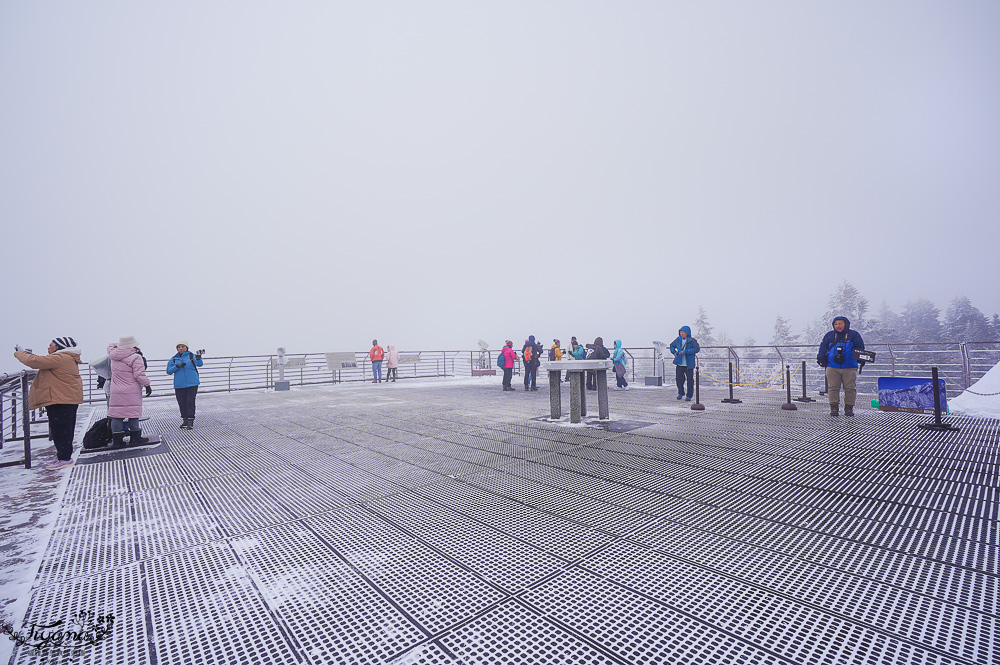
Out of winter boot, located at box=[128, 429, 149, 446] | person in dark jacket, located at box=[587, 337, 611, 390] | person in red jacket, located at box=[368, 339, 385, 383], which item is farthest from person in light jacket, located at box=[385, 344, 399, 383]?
winter boot, located at box=[128, 429, 149, 446]

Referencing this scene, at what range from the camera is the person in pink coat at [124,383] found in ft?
21.0

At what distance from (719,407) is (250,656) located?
9915 millimetres

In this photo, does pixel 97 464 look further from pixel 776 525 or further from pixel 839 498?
pixel 839 498

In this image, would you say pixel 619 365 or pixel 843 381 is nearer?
pixel 843 381

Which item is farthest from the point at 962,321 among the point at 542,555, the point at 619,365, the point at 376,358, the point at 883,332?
the point at 542,555

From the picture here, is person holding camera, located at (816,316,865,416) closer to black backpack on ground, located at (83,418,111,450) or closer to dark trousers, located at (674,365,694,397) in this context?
dark trousers, located at (674,365,694,397)

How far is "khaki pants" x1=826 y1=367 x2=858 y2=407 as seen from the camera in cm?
791

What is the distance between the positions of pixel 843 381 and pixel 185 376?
37.5ft

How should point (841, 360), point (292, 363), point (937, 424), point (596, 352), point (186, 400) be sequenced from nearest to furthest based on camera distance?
point (937, 424)
point (841, 360)
point (186, 400)
point (596, 352)
point (292, 363)

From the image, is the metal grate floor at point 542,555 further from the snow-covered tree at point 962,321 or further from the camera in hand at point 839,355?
the snow-covered tree at point 962,321

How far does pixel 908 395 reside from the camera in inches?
328

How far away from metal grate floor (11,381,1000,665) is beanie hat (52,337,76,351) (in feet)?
5.28

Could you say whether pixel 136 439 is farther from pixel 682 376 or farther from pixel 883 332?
pixel 883 332

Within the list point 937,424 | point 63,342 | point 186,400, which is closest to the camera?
point 63,342
